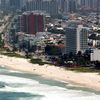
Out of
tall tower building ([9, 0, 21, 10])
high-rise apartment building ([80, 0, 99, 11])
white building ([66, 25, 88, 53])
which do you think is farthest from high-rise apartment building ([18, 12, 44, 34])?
tall tower building ([9, 0, 21, 10])

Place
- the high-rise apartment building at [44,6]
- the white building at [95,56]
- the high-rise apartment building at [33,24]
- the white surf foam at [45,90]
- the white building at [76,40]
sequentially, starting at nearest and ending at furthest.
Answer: the white surf foam at [45,90] < the white building at [95,56] < the white building at [76,40] < the high-rise apartment building at [33,24] < the high-rise apartment building at [44,6]

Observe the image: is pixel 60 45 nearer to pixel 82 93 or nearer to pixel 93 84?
pixel 93 84

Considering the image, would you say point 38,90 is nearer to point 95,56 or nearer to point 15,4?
point 95,56

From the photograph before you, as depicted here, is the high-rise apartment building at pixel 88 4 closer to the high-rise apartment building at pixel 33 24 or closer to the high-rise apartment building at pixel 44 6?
the high-rise apartment building at pixel 44 6

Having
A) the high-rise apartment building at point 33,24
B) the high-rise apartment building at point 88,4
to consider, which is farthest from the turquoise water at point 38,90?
the high-rise apartment building at point 88,4

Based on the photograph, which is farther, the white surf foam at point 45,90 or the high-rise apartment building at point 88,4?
the high-rise apartment building at point 88,4

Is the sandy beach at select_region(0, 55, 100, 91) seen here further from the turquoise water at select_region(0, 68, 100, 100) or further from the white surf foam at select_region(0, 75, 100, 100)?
the white surf foam at select_region(0, 75, 100, 100)

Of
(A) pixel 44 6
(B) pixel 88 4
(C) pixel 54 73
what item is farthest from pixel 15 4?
(C) pixel 54 73

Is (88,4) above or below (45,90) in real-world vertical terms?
above
